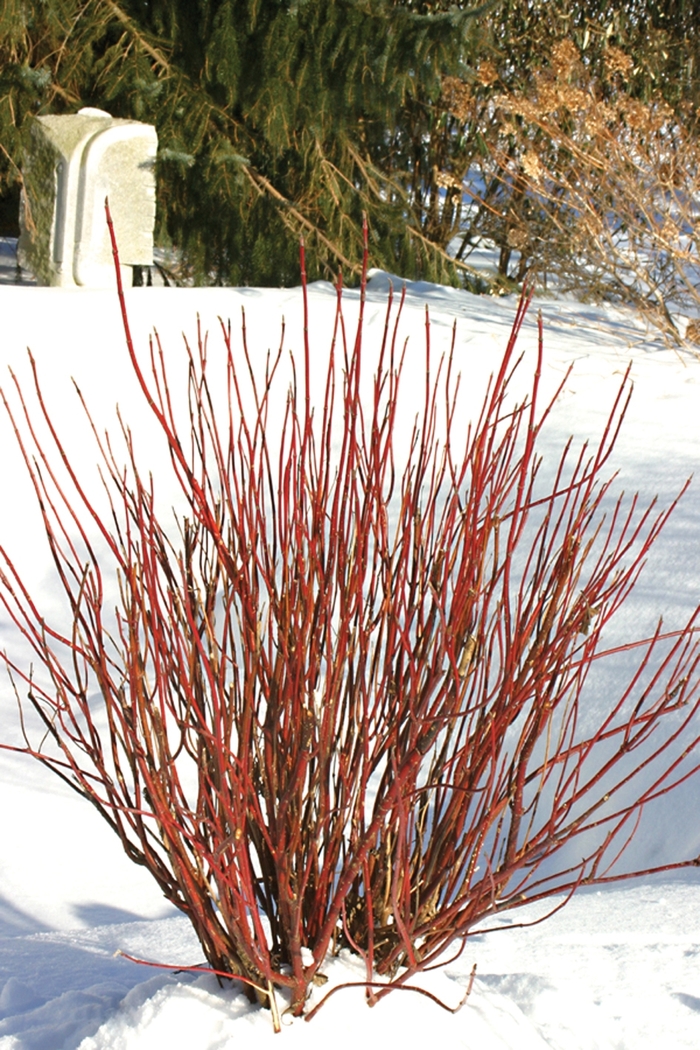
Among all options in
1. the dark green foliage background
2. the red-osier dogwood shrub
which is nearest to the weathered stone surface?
the dark green foliage background

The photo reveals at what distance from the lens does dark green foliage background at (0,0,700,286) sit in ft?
21.1

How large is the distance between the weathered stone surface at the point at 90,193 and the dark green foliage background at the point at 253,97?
41 centimetres

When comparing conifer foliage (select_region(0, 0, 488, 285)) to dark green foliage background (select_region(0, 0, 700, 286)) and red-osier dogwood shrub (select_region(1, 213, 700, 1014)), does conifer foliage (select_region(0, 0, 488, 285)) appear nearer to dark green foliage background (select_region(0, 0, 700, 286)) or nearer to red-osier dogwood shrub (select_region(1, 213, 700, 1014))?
dark green foliage background (select_region(0, 0, 700, 286))

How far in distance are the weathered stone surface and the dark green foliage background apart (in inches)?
16.1

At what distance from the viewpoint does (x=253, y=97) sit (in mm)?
6656

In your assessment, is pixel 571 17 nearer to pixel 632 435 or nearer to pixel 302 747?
pixel 632 435

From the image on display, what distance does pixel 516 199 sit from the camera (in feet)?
27.4

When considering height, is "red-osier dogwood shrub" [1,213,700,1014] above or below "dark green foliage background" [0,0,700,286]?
below

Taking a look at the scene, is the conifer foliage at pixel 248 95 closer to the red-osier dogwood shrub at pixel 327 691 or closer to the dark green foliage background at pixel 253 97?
the dark green foliage background at pixel 253 97

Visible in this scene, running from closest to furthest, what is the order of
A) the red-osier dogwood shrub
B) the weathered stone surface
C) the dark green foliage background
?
the red-osier dogwood shrub
the weathered stone surface
the dark green foliage background

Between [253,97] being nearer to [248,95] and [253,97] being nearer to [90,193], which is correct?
[248,95]

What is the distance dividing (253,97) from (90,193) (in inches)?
54.2

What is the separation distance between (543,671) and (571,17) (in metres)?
8.63

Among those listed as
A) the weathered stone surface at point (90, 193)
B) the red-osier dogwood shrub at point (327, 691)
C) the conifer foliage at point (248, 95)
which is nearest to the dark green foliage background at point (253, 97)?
the conifer foliage at point (248, 95)
